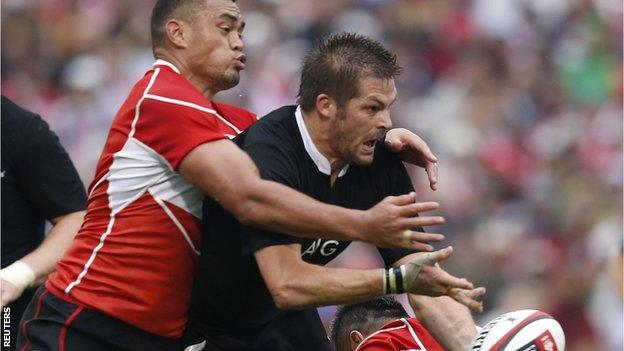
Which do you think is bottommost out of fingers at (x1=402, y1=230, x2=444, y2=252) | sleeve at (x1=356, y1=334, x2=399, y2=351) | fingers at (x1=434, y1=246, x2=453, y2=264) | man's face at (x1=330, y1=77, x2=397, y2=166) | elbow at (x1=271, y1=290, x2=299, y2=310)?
sleeve at (x1=356, y1=334, x2=399, y2=351)

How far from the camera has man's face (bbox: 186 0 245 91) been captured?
15.4 ft

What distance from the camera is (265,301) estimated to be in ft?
14.5

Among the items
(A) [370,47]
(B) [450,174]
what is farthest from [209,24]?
(B) [450,174]

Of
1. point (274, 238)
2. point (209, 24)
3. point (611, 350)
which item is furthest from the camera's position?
point (611, 350)

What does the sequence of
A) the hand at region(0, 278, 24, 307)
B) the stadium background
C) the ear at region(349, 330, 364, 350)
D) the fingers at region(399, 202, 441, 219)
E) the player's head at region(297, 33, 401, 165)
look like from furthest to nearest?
the stadium background
the ear at region(349, 330, 364, 350)
the hand at region(0, 278, 24, 307)
the player's head at region(297, 33, 401, 165)
the fingers at region(399, 202, 441, 219)

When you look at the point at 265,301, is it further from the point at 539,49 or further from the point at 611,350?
the point at 539,49

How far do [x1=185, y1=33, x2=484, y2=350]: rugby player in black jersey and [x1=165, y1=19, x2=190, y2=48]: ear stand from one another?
543mm

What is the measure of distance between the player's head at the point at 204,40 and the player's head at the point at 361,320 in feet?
3.97

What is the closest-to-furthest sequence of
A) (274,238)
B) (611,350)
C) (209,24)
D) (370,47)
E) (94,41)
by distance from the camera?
(274,238) < (370,47) < (209,24) < (611,350) < (94,41)

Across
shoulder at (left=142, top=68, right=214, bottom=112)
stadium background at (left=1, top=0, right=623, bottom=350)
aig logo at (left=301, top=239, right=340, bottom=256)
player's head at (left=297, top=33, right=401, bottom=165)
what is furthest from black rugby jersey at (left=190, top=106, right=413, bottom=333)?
stadium background at (left=1, top=0, right=623, bottom=350)

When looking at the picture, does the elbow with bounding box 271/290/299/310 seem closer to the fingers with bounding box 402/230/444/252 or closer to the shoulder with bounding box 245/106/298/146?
the fingers with bounding box 402/230/444/252

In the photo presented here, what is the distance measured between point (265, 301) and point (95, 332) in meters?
0.62

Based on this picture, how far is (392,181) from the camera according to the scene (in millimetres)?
4637

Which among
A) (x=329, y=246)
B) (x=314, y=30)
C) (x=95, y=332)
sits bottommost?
(x=95, y=332)
